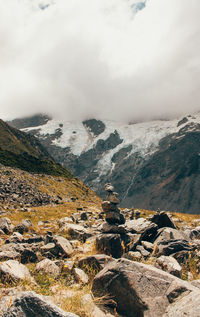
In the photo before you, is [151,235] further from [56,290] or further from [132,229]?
[56,290]

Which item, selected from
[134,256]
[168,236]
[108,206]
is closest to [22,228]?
[108,206]

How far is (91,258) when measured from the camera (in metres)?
7.58

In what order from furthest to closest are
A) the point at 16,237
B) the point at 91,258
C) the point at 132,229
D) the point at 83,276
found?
the point at 132,229, the point at 16,237, the point at 91,258, the point at 83,276

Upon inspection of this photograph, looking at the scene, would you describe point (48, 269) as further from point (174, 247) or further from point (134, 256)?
point (174, 247)

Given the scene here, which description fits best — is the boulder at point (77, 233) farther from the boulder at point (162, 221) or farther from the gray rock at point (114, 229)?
the boulder at point (162, 221)

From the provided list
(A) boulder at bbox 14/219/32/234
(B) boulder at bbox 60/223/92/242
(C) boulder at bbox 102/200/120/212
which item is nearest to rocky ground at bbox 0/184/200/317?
(B) boulder at bbox 60/223/92/242

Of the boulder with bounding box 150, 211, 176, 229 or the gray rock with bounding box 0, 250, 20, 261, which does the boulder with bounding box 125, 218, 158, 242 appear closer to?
the boulder with bounding box 150, 211, 176, 229

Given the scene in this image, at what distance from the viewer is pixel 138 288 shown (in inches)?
202

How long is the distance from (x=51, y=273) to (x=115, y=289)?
2396 millimetres

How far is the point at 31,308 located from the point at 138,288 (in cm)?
271

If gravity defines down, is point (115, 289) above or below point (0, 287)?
below

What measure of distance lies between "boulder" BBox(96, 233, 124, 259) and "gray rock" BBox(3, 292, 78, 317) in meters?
6.40

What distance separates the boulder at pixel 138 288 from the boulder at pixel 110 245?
13.1ft

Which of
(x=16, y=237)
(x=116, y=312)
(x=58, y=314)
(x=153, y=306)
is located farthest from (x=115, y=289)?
(x=16, y=237)
